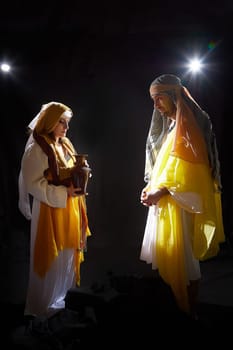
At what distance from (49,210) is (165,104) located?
Result: 1019 millimetres

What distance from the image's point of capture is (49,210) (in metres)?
2.25

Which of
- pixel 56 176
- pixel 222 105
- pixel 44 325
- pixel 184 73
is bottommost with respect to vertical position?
pixel 44 325

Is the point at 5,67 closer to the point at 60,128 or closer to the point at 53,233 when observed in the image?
the point at 60,128

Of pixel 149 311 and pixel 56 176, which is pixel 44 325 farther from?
pixel 56 176

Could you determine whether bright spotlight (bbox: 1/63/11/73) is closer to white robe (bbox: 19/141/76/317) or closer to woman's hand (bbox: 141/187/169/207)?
white robe (bbox: 19/141/76/317)

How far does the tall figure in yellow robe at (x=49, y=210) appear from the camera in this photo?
224 cm

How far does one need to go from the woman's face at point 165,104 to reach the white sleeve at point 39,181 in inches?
32.1

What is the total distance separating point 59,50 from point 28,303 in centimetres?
247

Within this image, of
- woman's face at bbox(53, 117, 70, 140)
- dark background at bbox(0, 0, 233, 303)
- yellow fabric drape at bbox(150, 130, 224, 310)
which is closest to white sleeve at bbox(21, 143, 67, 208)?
woman's face at bbox(53, 117, 70, 140)

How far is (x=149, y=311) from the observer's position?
2268 millimetres

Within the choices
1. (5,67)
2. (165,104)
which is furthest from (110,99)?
(165,104)

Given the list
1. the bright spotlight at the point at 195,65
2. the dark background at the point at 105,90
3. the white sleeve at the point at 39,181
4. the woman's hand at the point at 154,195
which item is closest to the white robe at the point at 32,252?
the white sleeve at the point at 39,181

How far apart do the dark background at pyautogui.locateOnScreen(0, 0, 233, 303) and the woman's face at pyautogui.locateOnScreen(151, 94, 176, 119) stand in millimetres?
1290

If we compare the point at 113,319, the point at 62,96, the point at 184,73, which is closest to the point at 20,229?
the point at 62,96
